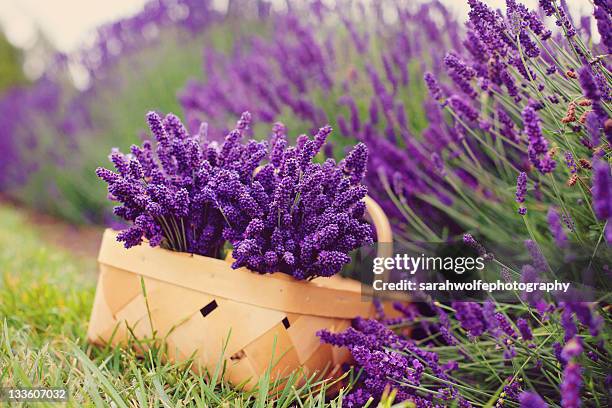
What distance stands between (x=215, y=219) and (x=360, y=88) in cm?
131

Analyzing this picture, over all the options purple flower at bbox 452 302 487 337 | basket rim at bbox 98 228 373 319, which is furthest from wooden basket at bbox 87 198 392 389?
purple flower at bbox 452 302 487 337

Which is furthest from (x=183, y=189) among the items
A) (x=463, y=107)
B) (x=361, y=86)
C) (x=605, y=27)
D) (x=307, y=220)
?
(x=361, y=86)

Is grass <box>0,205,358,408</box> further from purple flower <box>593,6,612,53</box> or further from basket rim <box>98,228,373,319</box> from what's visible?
purple flower <box>593,6,612,53</box>

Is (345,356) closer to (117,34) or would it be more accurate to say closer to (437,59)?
(437,59)

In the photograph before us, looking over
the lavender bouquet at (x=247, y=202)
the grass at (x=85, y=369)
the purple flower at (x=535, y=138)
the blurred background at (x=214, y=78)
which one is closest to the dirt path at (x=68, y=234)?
the blurred background at (x=214, y=78)

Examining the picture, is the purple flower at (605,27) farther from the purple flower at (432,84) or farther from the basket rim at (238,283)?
the basket rim at (238,283)

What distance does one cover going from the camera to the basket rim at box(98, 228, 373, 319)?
1256 mm

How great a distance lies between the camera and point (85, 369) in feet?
3.88

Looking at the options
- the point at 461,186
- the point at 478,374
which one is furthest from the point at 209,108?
the point at 478,374

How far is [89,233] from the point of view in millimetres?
4062

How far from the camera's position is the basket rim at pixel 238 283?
126cm

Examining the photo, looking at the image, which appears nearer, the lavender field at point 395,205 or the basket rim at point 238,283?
the lavender field at point 395,205

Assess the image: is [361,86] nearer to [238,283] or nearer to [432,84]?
[432,84]

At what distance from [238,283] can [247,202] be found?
0.60 feet
